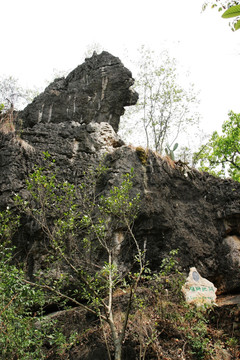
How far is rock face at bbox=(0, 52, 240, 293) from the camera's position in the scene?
840cm

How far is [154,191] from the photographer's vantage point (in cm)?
913

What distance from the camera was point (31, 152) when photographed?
9.41m

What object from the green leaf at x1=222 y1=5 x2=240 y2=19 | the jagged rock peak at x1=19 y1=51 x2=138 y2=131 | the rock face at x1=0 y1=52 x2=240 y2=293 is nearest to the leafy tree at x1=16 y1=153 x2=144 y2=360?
the rock face at x1=0 y1=52 x2=240 y2=293

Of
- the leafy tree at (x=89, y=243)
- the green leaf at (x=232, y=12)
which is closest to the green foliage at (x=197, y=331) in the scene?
the leafy tree at (x=89, y=243)

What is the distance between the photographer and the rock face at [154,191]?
8.40m

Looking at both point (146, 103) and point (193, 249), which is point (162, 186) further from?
point (146, 103)

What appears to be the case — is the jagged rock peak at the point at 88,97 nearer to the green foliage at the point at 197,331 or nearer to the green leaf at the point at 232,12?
the green foliage at the point at 197,331

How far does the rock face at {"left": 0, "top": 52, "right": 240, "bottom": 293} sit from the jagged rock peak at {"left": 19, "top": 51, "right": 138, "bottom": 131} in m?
0.18

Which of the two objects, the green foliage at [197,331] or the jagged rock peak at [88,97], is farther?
the jagged rock peak at [88,97]

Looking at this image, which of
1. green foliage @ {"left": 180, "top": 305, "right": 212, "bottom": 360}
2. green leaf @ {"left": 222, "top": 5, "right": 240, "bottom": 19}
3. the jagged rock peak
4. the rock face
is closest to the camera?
green leaf @ {"left": 222, "top": 5, "right": 240, "bottom": 19}

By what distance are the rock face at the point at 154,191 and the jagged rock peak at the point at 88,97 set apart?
7.3 inches

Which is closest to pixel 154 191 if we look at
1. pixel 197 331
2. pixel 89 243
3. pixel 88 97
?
pixel 89 243

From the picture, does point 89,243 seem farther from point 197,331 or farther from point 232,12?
point 232,12

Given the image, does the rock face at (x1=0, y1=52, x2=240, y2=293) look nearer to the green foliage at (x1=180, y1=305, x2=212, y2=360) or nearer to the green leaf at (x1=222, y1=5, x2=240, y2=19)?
the green foliage at (x1=180, y1=305, x2=212, y2=360)
